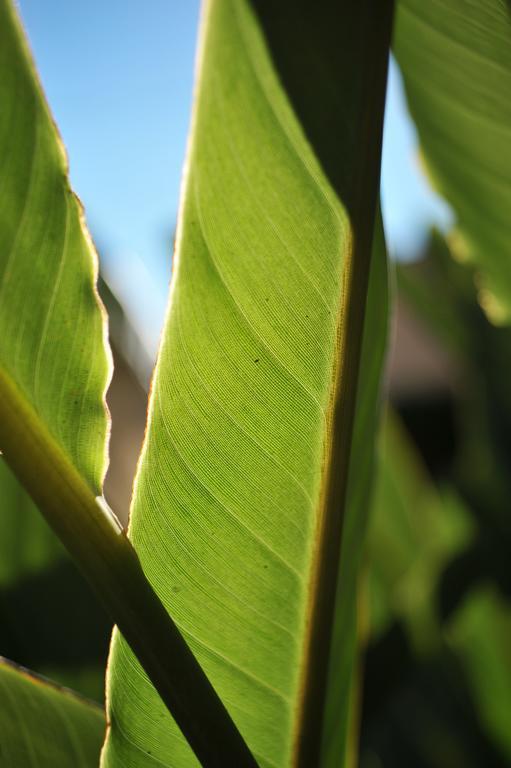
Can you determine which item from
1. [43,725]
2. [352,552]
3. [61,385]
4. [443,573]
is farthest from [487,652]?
[61,385]

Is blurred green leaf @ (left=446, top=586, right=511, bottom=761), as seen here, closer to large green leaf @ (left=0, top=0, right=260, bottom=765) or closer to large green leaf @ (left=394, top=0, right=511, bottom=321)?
large green leaf @ (left=394, top=0, right=511, bottom=321)

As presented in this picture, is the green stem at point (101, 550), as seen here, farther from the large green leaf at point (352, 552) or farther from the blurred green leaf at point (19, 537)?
the blurred green leaf at point (19, 537)

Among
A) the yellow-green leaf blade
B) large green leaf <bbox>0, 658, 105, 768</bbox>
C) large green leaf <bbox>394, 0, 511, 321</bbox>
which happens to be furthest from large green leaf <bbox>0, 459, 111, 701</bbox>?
large green leaf <bbox>394, 0, 511, 321</bbox>

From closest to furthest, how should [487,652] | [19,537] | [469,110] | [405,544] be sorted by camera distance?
[469,110], [19,537], [487,652], [405,544]

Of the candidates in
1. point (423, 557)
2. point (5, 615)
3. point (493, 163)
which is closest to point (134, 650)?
point (5, 615)

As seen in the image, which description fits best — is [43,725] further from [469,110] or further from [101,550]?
[469,110]

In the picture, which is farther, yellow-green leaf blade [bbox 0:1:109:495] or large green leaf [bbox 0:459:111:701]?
large green leaf [bbox 0:459:111:701]
